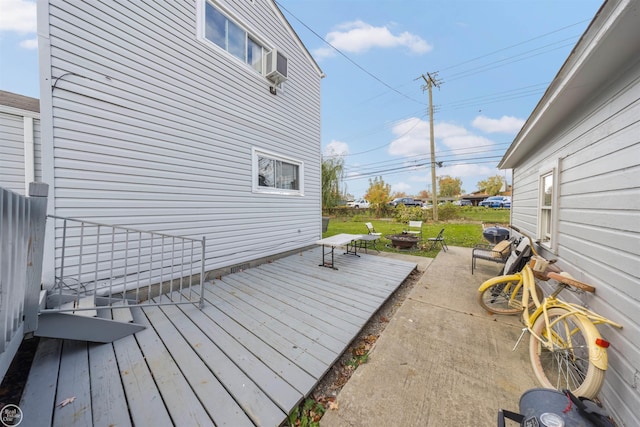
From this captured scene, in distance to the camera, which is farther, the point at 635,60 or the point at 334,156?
the point at 334,156

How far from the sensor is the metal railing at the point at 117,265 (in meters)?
2.64

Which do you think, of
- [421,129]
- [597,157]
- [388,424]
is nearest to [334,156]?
[421,129]

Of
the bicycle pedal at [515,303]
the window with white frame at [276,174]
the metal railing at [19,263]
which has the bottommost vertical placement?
the bicycle pedal at [515,303]

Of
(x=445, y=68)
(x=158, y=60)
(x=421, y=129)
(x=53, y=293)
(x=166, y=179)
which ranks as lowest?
(x=53, y=293)

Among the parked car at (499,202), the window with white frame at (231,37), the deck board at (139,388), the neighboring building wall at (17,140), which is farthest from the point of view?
the parked car at (499,202)

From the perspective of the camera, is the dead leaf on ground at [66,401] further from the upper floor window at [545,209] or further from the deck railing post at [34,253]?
the upper floor window at [545,209]

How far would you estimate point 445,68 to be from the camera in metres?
13.1

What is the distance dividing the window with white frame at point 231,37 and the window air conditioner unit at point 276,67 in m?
0.22

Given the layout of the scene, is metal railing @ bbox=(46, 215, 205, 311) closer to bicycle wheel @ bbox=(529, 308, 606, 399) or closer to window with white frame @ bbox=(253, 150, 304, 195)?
window with white frame @ bbox=(253, 150, 304, 195)

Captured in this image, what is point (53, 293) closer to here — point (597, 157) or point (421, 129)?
point (597, 157)

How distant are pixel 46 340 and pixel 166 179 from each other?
7.58 ft

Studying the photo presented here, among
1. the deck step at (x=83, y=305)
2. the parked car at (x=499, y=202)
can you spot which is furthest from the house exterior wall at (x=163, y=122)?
the parked car at (x=499, y=202)

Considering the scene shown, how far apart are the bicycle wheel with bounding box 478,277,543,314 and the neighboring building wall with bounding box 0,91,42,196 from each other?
28.3ft

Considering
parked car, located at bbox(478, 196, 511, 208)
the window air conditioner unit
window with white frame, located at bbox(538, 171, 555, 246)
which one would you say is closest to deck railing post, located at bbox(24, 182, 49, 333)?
the window air conditioner unit
